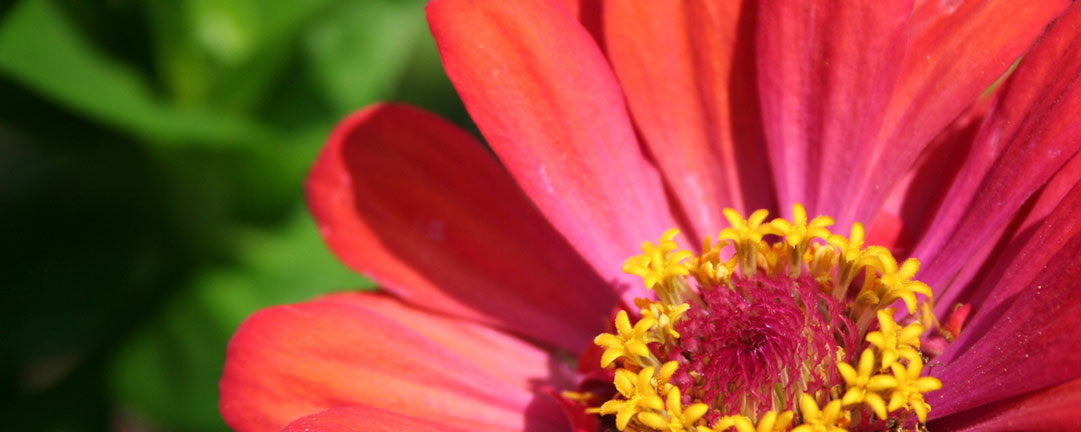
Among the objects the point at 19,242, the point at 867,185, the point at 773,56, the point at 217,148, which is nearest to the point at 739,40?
the point at 773,56

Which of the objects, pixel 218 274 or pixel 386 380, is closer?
pixel 386 380

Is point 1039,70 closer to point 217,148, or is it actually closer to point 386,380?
point 386,380

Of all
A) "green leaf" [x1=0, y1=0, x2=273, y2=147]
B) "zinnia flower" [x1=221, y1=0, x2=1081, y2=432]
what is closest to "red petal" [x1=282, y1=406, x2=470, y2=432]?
"zinnia flower" [x1=221, y1=0, x2=1081, y2=432]

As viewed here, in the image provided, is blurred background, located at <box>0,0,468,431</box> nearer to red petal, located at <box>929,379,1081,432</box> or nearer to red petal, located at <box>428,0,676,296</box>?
red petal, located at <box>428,0,676,296</box>

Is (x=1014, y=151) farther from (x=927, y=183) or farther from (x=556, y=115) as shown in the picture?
(x=556, y=115)

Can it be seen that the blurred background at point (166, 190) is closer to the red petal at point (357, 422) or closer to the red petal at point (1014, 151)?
the red petal at point (357, 422)

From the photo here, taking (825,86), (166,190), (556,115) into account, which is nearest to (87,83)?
(166,190)
